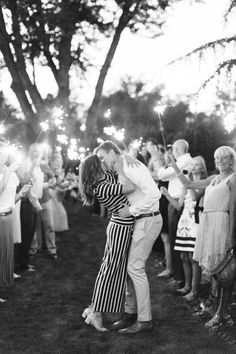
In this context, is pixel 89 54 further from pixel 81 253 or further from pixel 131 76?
pixel 131 76

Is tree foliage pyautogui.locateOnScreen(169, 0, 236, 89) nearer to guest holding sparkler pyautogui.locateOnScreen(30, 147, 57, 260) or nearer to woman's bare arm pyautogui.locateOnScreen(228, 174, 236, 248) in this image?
woman's bare arm pyautogui.locateOnScreen(228, 174, 236, 248)

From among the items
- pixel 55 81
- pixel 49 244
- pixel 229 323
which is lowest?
pixel 229 323

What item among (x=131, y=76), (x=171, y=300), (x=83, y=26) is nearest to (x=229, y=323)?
(x=171, y=300)

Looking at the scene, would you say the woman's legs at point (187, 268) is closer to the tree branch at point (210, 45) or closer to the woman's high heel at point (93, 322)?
the woman's high heel at point (93, 322)

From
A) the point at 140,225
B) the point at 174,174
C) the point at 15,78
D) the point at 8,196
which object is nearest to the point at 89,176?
the point at 140,225

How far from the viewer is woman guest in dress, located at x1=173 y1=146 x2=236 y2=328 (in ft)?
19.3

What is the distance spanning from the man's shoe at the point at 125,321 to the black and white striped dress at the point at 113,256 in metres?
0.13

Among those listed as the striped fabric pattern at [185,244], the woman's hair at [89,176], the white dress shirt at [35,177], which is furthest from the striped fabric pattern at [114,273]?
the white dress shirt at [35,177]

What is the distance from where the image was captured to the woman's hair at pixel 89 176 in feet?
19.2

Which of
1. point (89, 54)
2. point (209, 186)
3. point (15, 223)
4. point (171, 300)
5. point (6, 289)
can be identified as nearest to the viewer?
point (209, 186)

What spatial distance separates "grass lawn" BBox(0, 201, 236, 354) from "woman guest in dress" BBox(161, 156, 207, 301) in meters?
0.27

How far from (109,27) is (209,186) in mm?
9748

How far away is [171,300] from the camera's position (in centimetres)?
708

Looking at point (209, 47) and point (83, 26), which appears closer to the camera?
point (209, 47)
